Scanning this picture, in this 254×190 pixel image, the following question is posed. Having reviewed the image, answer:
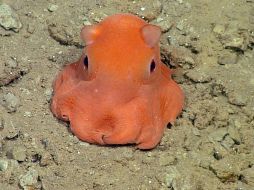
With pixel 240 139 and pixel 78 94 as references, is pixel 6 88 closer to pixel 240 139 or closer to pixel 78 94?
pixel 78 94

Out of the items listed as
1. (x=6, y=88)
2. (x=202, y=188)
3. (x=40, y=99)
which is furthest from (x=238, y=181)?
(x=6, y=88)

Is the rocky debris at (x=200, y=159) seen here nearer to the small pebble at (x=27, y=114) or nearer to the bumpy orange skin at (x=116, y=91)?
the bumpy orange skin at (x=116, y=91)

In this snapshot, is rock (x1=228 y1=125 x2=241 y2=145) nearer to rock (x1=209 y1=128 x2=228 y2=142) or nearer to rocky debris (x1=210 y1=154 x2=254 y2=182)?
rock (x1=209 y1=128 x2=228 y2=142)

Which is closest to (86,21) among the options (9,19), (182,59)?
(9,19)

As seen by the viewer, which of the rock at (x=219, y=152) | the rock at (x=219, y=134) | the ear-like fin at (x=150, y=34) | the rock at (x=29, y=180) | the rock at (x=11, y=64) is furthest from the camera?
the rock at (x=11, y=64)

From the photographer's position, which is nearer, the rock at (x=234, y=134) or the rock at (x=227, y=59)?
the rock at (x=234, y=134)

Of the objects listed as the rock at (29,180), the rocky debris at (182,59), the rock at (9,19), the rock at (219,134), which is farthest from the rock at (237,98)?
the rock at (9,19)

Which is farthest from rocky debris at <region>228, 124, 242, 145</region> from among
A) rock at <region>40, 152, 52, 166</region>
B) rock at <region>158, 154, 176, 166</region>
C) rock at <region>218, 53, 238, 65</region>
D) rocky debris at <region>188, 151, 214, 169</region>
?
rock at <region>40, 152, 52, 166</region>

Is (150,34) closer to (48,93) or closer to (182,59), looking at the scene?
(182,59)
